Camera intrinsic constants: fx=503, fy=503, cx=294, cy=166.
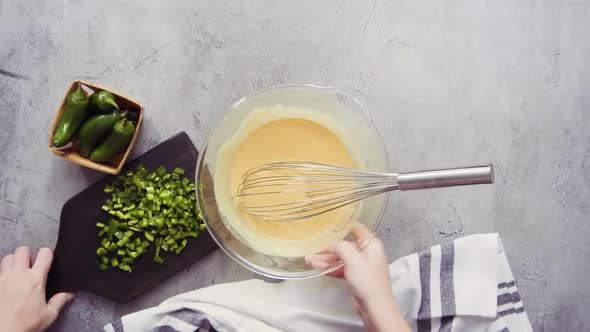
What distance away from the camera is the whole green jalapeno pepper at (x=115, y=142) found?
1.16 metres

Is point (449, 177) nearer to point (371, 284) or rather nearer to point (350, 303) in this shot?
point (371, 284)

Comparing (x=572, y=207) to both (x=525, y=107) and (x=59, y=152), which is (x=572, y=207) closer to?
(x=525, y=107)

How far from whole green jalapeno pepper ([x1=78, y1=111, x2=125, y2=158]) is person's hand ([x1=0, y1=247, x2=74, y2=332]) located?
0.29 meters

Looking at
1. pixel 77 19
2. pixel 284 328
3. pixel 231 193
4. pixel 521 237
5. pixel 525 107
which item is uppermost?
pixel 77 19

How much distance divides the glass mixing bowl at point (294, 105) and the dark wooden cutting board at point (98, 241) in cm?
13

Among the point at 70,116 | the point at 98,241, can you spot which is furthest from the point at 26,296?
the point at 70,116

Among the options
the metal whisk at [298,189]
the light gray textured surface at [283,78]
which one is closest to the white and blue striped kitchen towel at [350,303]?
the light gray textured surface at [283,78]

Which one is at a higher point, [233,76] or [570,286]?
[233,76]

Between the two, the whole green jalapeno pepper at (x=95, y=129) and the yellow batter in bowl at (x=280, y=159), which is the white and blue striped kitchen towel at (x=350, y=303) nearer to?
the yellow batter in bowl at (x=280, y=159)

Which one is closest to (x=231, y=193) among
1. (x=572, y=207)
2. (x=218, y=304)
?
(x=218, y=304)

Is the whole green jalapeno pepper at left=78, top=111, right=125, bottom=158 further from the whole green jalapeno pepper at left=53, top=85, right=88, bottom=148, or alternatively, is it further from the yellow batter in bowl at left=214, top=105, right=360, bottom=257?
the yellow batter in bowl at left=214, top=105, right=360, bottom=257

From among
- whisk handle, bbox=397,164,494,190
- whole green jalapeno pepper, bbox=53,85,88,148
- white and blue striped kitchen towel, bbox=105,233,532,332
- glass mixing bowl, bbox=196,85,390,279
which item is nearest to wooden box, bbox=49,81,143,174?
whole green jalapeno pepper, bbox=53,85,88,148

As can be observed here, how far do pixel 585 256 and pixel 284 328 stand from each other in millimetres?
822

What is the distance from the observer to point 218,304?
120cm
